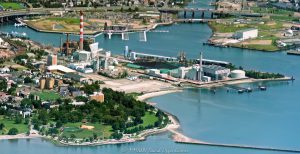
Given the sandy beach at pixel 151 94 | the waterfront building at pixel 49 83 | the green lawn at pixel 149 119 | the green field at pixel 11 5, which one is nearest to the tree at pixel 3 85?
the waterfront building at pixel 49 83

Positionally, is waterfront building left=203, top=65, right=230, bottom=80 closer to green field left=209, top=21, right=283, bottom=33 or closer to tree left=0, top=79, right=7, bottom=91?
tree left=0, top=79, right=7, bottom=91

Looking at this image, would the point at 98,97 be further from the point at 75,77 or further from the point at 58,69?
the point at 58,69

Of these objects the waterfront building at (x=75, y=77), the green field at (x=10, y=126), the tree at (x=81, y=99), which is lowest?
the green field at (x=10, y=126)

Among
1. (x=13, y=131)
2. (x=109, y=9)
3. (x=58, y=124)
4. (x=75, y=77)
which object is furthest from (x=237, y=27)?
(x=13, y=131)

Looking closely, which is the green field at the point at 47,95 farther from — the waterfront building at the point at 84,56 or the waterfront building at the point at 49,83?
the waterfront building at the point at 84,56

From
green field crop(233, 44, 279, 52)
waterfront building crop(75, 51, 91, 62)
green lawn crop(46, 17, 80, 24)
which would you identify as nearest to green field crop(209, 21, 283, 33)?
green field crop(233, 44, 279, 52)

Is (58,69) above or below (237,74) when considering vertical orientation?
above
